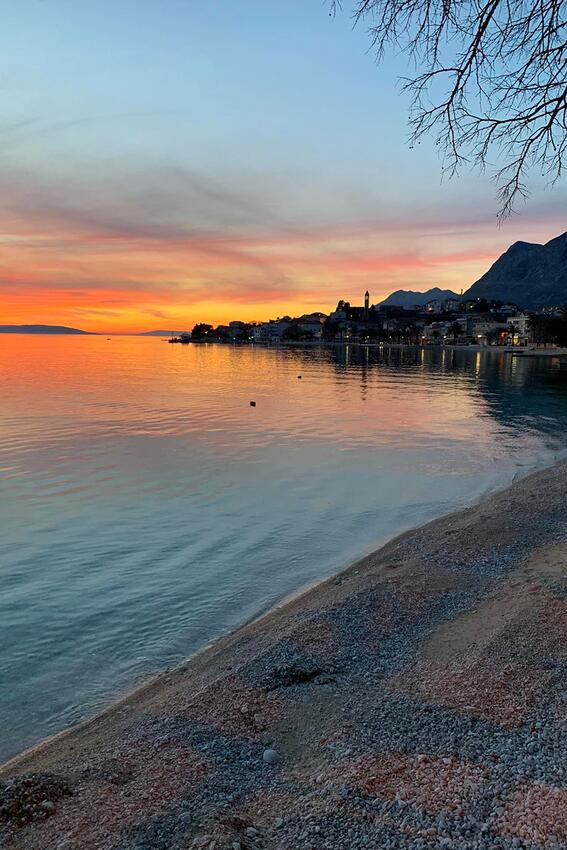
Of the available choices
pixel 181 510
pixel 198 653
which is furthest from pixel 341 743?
pixel 181 510

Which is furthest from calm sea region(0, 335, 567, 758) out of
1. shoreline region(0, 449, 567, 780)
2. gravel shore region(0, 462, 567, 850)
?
gravel shore region(0, 462, 567, 850)

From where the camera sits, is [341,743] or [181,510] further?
[181,510]

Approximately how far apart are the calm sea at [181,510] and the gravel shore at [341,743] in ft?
4.46

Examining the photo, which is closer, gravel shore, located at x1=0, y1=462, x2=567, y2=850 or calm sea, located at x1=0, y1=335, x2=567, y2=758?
gravel shore, located at x1=0, y1=462, x2=567, y2=850

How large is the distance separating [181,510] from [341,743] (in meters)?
11.3

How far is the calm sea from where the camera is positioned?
7762mm

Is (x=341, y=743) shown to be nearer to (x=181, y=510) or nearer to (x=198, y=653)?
(x=198, y=653)

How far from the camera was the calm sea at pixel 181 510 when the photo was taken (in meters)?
7.76

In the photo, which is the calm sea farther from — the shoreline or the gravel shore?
the gravel shore

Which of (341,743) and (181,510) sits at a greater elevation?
(341,743)

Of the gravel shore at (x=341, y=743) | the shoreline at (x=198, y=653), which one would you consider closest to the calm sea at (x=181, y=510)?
the shoreline at (x=198, y=653)

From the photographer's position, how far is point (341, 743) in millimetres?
4480

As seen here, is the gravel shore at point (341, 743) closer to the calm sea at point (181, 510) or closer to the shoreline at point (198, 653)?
the shoreline at point (198, 653)

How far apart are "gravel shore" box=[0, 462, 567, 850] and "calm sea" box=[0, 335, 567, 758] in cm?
136
